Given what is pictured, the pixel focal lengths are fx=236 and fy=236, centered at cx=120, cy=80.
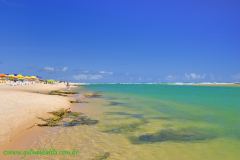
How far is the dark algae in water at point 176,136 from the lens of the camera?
12461mm

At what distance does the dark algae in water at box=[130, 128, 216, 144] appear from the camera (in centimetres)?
1246

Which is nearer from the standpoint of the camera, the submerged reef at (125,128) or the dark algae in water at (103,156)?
the dark algae in water at (103,156)

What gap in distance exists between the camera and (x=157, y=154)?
997cm

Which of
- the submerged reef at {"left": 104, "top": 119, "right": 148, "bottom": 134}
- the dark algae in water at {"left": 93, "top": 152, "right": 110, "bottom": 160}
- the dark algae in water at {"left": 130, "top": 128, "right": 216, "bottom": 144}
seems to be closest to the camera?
the dark algae in water at {"left": 93, "top": 152, "right": 110, "bottom": 160}

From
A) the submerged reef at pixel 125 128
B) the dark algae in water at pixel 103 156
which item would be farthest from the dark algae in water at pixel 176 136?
the dark algae in water at pixel 103 156

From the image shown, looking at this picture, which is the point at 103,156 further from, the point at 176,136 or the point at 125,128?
the point at 125,128

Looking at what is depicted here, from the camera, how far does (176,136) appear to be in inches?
523

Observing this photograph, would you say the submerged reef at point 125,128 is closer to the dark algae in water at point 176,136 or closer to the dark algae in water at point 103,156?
the dark algae in water at point 176,136

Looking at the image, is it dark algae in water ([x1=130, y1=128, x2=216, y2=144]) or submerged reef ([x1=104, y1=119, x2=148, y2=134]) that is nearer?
dark algae in water ([x1=130, y1=128, x2=216, y2=144])

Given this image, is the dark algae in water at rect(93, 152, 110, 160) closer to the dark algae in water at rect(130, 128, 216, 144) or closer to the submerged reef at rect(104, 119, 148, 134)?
the dark algae in water at rect(130, 128, 216, 144)

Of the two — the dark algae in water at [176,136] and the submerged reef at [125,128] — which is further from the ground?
the submerged reef at [125,128]

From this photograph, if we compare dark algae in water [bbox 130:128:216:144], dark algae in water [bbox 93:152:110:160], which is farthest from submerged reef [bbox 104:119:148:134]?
dark algae in water [bbox 93:152:110:160]

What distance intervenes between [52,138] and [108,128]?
422cm

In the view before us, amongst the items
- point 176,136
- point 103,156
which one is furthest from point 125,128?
point 103,156
